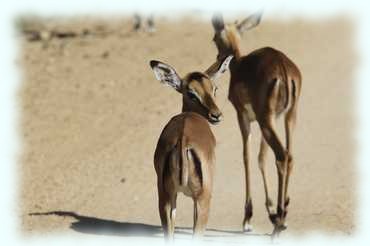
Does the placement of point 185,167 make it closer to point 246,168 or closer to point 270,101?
point 270,101

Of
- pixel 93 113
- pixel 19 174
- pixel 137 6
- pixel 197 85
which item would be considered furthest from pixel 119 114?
pixel 137 6

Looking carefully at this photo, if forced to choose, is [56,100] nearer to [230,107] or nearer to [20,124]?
[20,124]

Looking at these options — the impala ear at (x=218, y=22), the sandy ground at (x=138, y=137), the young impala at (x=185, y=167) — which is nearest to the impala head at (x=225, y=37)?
the impala ear at (x=218, y=22)

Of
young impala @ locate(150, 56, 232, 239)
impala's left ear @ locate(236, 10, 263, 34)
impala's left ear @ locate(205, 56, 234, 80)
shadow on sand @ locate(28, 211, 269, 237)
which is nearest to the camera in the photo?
young impala @ locate(150, 56, 232, 239)

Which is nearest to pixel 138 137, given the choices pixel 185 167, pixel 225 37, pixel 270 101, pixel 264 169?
pixel 225 37

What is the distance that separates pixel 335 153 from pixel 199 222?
6.08 m

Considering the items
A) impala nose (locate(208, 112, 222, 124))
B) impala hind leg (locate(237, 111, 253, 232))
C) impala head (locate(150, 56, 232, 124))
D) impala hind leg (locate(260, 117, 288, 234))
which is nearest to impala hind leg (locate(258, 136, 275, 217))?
impala hind leg (locate(237, 111, 253, 232))

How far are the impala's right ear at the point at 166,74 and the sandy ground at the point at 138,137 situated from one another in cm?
235

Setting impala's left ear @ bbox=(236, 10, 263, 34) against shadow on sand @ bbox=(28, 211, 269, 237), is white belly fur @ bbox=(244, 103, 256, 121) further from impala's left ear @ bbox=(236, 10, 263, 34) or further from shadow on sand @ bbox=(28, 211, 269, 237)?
impala's left ear @ bbox=(236, 10, 263, 34)

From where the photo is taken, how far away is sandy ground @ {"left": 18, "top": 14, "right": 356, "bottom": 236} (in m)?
11.3

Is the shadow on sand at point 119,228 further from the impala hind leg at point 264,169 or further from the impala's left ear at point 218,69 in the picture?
the impala's left ear at point 218,69

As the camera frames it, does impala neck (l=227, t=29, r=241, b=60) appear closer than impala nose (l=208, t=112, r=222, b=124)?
No

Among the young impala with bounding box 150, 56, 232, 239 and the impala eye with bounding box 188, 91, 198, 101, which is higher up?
the impala eye with bounding box 188, 91, 198, 101

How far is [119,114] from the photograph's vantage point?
51.2 ft
